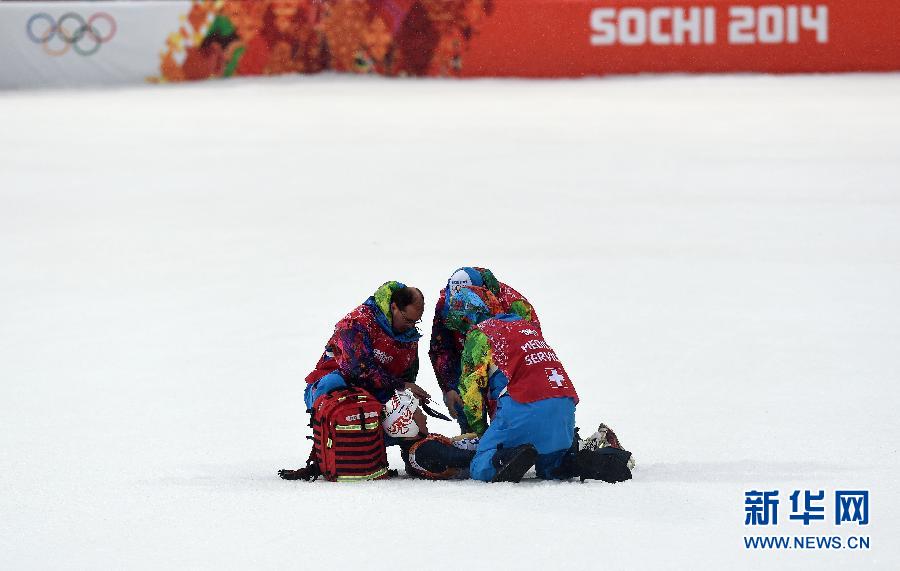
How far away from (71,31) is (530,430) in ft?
66.8

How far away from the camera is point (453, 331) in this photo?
7012mm

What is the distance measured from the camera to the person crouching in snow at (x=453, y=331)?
683 centimetres

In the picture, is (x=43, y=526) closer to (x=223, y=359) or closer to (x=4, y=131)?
(x=223, y=359)

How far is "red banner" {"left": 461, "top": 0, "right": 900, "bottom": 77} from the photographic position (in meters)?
22.4

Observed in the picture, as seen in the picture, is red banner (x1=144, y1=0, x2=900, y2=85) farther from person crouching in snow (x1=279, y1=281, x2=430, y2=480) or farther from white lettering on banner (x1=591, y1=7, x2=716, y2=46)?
person crouching in snow (x1=279, y1=281, x2=430, y2=480)

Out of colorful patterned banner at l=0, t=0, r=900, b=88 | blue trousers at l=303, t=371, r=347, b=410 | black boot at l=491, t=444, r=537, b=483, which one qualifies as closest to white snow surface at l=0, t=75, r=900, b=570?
black boot at l=491, t=444, r=537, b=483

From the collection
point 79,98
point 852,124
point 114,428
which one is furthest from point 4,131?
point 114,428

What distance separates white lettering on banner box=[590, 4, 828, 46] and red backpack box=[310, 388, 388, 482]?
17348 millimetres

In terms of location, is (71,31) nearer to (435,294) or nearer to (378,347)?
(435,294)

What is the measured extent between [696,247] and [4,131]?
1126cm

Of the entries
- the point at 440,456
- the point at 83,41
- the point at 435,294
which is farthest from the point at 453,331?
the point at 83,41

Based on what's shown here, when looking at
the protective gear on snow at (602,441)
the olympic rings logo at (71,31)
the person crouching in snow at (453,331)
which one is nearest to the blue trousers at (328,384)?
the person crouching in snow at (453,331)

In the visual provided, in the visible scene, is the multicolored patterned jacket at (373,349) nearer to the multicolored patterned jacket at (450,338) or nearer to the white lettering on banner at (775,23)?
the multicolored patterned jacket at (450,338)

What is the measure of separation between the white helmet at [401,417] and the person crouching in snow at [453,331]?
294 mm
